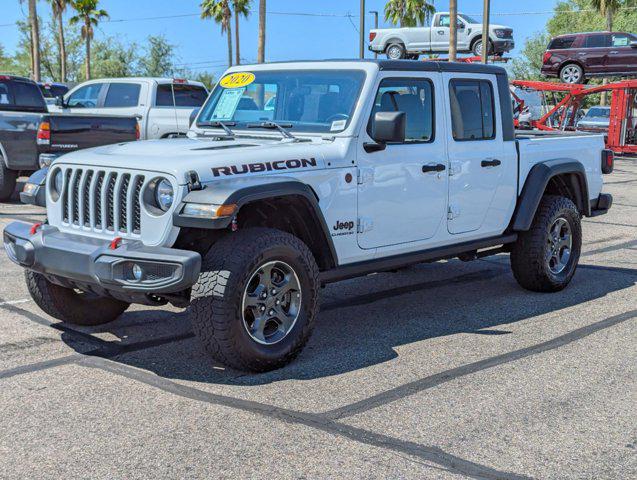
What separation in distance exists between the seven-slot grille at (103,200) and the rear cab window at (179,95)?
35.0 feet

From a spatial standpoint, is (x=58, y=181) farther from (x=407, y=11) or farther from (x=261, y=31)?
(x=407, y=11)

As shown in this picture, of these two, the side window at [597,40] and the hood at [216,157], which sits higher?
the side window at [597,40]

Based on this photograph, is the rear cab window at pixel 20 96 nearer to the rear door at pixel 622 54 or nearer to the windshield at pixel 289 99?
the windshield at pixel 289 99

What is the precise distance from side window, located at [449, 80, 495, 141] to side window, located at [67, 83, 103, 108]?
1071 cm

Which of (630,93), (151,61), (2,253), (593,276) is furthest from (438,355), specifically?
(151,61)

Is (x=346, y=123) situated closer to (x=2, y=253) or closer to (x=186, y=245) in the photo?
(x=186, y=245)

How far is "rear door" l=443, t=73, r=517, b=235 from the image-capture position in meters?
6.48

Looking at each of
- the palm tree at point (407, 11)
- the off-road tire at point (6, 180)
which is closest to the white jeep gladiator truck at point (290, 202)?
the off-road tire at point (6, 180)

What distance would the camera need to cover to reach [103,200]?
513 centimetres

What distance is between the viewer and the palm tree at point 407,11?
40375 millimetres

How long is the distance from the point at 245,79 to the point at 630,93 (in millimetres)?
21371

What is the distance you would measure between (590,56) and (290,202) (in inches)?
1005

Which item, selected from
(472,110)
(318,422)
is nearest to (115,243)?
(318,422)

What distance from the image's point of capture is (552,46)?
29.5 m
